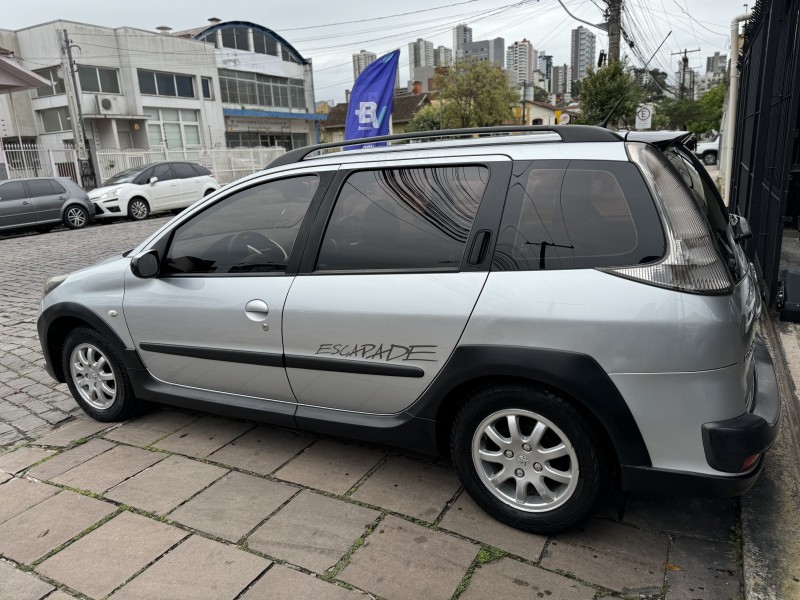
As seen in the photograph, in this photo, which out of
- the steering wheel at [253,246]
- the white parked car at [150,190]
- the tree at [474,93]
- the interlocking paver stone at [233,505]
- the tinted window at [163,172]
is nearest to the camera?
the interlocking paver stone at [233,505]

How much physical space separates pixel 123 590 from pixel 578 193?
2358 mm

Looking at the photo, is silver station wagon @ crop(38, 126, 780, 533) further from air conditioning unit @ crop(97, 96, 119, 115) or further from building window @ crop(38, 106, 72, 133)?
building window @ crop(38, 106, 72, 133)

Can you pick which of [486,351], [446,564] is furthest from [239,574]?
[486,351]

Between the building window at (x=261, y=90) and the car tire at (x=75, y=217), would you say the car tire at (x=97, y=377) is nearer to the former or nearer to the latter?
the car tire at (x=75, y=217)

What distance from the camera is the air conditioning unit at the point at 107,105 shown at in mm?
31234

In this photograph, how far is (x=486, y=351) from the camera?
2.46m

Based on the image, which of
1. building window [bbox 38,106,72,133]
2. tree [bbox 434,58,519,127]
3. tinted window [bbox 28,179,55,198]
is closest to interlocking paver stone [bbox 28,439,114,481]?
tinted window [bbox 28,179,55,198]

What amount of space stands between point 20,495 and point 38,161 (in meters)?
21.9

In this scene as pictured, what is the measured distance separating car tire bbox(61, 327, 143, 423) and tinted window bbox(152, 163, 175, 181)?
48.4 ft

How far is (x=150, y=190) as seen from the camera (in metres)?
17.2

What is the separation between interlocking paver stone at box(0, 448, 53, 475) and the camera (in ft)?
11.3

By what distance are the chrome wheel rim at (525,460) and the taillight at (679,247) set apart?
0.70 m

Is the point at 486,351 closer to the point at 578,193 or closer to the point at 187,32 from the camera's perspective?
the point at 578,193

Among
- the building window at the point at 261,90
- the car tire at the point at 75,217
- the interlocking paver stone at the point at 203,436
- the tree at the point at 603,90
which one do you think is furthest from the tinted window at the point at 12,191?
the building window at the point at 261,90
